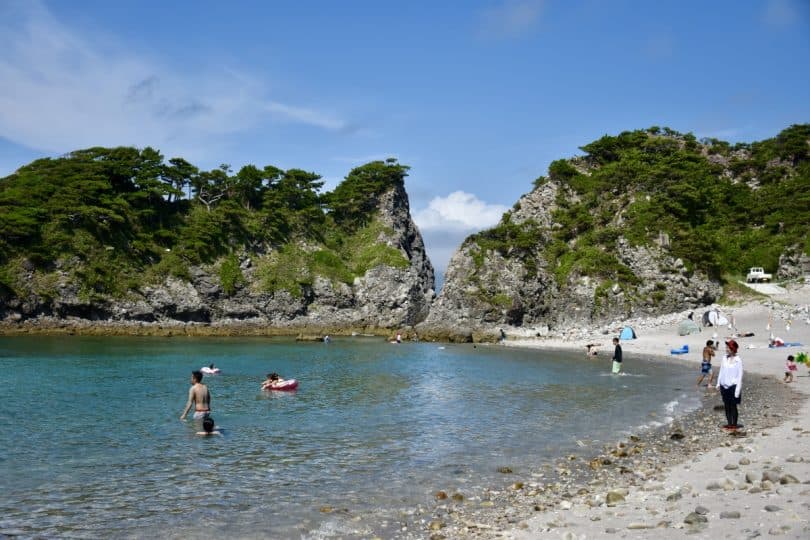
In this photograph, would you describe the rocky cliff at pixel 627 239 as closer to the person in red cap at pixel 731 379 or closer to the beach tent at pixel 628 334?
the beach tent at pixel 628 334

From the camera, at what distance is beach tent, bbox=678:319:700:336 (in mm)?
54750

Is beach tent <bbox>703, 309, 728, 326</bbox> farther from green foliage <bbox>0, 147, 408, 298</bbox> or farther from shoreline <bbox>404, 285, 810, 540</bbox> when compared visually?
green foliage <bbox>0, 147, 408, 298</bbox>

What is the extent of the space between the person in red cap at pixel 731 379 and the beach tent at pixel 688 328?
42.4 metres

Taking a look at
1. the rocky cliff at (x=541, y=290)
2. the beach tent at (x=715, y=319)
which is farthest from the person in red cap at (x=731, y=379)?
the rocky cliff at (x=541, y=290)

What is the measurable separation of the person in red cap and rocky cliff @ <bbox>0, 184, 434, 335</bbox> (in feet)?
248

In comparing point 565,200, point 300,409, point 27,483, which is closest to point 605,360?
point 300,409

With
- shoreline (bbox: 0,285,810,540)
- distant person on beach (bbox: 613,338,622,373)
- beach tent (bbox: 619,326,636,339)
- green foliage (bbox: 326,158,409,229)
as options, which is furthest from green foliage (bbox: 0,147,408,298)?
shoreline (bbox: 0,285,810,540)

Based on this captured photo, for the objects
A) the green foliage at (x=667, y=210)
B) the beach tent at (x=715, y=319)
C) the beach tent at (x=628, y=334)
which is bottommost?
the beach tent at (x=628, y=334)

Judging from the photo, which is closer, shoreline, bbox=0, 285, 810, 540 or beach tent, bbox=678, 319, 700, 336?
shoreline, bbox=0, 285, 810, 540

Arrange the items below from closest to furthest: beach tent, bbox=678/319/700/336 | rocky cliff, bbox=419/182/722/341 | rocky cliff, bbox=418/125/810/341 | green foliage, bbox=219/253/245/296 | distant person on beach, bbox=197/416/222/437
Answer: distant person on beach, bbox=197/416/222/437 < beach tent, bbox=678/319/700/336 < rocky cliff, bbox=419/182/722/341 < rocky cliff, bbox=418/125/810/341 < green foliage, bbox=219/253/245/296

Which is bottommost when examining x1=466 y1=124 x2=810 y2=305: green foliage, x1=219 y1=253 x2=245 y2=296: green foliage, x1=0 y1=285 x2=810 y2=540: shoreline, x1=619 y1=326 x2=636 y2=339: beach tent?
x1=0 y1=285 x2=810 y2=540: shoreline

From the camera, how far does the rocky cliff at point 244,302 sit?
77.7 m

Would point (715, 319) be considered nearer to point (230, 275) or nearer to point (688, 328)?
point (688, 328)

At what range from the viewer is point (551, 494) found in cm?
1158
